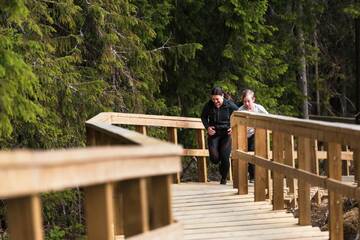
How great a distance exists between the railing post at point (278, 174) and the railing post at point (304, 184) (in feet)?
1.62

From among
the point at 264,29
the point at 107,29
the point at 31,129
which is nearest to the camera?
the point at 31,129

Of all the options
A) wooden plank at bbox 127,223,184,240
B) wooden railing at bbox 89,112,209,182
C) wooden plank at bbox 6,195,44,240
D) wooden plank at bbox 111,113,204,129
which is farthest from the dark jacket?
wooden plank at bbox 6,195,44,240

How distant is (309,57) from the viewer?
16.0 m

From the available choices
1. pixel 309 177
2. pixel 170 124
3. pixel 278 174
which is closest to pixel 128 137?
pixel 309 177

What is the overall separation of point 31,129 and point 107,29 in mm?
3156

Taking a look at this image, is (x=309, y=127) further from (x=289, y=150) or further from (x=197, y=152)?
(x=197, y=152)

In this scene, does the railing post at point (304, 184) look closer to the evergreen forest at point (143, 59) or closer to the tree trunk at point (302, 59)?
the evergreen forest at point (143, 59)

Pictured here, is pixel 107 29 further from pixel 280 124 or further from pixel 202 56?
pixel 280 124

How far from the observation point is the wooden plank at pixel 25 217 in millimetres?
2424

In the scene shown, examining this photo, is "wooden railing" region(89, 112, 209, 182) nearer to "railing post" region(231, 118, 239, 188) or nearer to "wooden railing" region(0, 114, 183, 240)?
"railing post" region(231, 118, 239, 188)

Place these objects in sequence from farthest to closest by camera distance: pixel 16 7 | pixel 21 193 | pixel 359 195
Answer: pixel 16 7 < pixel 359 195 < pixel 21 193

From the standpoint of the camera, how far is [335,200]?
550 cm

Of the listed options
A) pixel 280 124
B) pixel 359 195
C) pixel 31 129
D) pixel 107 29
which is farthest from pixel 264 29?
pixel 359 195

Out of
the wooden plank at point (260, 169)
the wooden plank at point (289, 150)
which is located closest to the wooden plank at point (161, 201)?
the wooden plank at point (289, 150)
